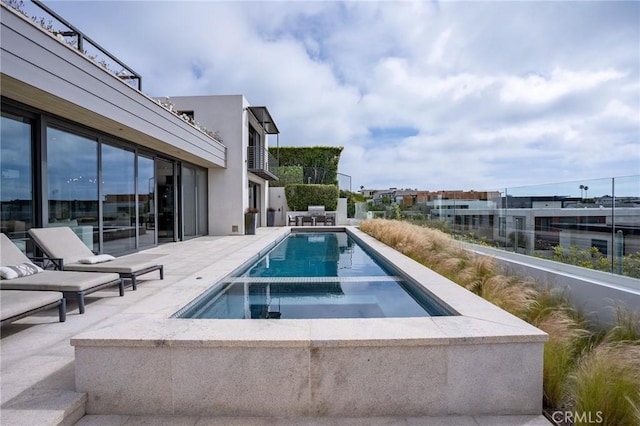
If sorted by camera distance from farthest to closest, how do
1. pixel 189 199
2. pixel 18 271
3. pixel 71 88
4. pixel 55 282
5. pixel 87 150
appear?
pixel 189 199 → pixel 87 150 → pixel 71 88 → pixel 18 271 → pixel 55 282

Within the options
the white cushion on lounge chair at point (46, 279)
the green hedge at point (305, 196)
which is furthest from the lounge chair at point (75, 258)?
the green hedge at point (305, 196)

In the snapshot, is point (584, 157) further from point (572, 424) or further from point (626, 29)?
point (572, 424)

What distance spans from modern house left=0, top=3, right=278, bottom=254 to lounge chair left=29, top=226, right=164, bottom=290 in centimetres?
60

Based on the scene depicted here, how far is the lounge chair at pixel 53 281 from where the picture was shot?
353 centimetres

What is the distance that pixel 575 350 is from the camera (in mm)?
2920

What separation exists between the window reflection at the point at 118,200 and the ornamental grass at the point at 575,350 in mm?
6503

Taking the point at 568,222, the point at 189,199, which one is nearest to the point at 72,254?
the point at 189,199

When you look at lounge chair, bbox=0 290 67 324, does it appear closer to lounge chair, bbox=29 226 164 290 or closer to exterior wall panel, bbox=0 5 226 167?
lounge chair, bbox=29 226 164 290

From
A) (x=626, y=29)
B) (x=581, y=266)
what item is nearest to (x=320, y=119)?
(x=626, y=29)

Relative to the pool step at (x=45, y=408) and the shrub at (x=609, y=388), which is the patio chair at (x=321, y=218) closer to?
the shrub at (x=609, y=388)

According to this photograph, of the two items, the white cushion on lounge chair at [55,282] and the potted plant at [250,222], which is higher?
the potted plant at [250,222]

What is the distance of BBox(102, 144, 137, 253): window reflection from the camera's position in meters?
6.93

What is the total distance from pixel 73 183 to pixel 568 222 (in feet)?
26.9

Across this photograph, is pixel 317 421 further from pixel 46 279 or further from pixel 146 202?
pixel 146 202
